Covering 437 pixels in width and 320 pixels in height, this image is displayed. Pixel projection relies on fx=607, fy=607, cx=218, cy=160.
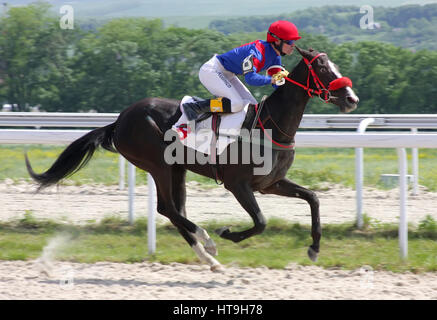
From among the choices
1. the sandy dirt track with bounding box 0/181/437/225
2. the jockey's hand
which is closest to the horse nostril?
the jockey's hand

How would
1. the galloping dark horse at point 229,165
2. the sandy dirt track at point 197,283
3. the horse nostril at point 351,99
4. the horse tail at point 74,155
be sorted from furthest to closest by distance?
1. the horse tail at point 74,155
2. the galloping dark horse at point 229,165
3. the horse nostril at point 351,99
4. the sandy dirt track at point 197,283

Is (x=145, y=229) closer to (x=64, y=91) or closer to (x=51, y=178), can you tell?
(x=51, y=178)

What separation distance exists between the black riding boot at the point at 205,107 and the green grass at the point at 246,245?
110 cm

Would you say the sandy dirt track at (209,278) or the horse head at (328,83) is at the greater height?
the horse head at (328,83)

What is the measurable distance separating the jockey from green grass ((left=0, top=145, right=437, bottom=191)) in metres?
1.97

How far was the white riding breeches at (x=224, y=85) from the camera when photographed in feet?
13.7

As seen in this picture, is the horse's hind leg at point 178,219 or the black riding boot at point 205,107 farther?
the horse's hind leg at point 178,219

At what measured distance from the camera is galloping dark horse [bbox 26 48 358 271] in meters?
3.98

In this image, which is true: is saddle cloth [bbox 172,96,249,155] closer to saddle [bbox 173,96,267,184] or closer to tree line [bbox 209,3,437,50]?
saddle [bbox 173,96,267,184]

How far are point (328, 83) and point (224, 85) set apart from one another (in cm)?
75

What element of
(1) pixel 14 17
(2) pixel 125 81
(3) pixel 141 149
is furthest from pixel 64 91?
(3) pixel 141 149

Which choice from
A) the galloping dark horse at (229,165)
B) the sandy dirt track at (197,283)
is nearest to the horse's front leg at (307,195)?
the galloping dark horse at (229,165)

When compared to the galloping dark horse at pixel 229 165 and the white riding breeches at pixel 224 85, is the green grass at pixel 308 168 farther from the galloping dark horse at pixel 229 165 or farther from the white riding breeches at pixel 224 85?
the white riding breeches at pixel 224 85

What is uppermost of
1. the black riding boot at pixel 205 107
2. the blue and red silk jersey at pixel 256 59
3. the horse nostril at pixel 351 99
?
the blue and red silk jersey at pixel 256 59
